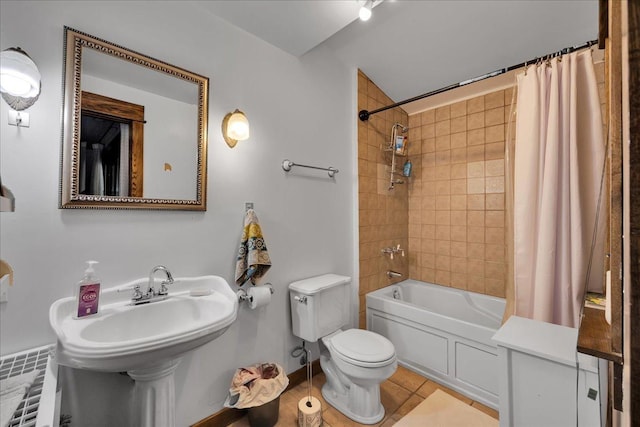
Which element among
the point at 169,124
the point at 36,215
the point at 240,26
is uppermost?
the point at 240,26

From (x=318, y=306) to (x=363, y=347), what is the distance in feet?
1.26

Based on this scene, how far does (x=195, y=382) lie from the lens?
1.53 m

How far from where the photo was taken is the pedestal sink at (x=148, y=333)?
92 centimetres

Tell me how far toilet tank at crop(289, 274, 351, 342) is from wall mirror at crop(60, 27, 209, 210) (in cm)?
87

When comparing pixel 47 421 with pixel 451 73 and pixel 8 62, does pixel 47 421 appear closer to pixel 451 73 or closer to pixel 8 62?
pixel 8 62

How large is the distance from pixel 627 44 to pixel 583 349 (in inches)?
25.9

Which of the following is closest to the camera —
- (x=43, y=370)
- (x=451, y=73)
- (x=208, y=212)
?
(x=43, y=370)

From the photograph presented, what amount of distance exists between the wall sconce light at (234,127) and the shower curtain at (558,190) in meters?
1.69

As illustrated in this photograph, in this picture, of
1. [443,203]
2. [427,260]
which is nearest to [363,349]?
[427,260]

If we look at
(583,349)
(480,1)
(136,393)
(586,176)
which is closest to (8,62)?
(136,393)

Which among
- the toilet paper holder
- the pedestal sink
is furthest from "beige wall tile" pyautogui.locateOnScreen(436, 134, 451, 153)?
the pedestal sink

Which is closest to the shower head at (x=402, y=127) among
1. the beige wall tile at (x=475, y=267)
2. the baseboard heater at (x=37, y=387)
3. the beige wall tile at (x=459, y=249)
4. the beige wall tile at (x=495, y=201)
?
the beige wall tile at (x=495, y=201)

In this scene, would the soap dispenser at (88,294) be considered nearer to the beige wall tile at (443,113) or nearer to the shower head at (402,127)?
the shower head at (402,127)

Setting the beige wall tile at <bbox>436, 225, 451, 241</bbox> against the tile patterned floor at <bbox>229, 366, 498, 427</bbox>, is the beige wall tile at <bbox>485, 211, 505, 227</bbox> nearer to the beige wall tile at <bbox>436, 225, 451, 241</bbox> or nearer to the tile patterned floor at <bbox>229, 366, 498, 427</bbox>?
the beige wall tile at <bbox>436, 225, 451, 241</bbox>
